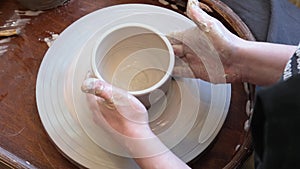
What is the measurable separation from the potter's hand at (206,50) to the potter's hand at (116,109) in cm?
13

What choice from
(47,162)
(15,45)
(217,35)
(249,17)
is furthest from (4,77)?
(249,17)

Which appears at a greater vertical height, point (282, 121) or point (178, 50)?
point (282, 121)

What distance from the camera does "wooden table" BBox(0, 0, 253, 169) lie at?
0.94m

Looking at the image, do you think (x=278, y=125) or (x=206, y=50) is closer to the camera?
Result: (x=278, y=125)

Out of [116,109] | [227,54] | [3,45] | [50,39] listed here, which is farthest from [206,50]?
[3,45]

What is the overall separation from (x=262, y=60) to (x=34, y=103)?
1.56 feet

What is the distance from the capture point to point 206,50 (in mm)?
944

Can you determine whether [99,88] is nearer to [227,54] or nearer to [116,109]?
[116,109]

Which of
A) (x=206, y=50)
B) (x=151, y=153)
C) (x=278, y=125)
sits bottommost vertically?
(x=151, y=153)

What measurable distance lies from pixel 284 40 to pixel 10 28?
0.64 m

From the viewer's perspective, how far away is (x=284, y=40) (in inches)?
44.9

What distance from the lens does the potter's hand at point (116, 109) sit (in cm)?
86

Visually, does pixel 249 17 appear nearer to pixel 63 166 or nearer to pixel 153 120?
pixel 153 120

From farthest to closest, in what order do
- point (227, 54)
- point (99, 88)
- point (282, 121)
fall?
point (227, 54), point (99, 88), point (282, 121)
